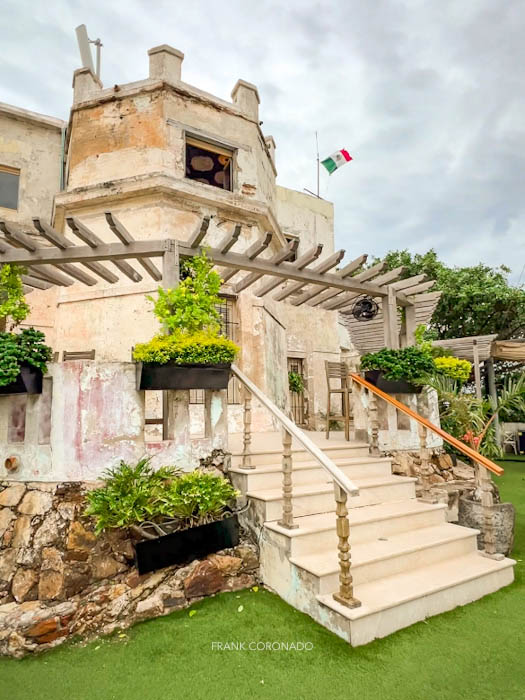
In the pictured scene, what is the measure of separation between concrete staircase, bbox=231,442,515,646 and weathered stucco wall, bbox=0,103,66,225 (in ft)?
26.3

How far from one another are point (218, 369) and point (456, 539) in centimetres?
272

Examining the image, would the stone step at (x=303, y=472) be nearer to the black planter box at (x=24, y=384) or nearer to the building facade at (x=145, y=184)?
the black planter box at (x=24, y=384)

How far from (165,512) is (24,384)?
1670 mm

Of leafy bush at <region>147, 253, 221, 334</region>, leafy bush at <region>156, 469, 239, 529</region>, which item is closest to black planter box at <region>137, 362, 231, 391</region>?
leafy bush at <region>147, 253, 221, 334</region>

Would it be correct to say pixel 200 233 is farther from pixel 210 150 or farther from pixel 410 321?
pixel 210 150

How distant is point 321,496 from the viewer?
12.6ft

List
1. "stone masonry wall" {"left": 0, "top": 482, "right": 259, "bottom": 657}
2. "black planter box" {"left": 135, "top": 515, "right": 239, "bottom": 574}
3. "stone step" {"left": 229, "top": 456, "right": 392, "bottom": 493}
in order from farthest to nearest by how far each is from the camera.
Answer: "stone step" {"left": 229, "top": 456, "right": 392, "bottom": 493} < "black planter box" {"left": 135, "top": 515, "right": 239, "bottom": 574} < "stone masonry wall" {"left": 0, "top": 482, "right": 259, "bottom": 657}

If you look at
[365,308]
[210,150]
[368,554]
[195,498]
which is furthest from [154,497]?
[210,150]

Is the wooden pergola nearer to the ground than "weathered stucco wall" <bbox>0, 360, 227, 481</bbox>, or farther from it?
farther from it

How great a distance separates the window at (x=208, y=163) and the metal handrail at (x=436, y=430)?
Answer: 530cm

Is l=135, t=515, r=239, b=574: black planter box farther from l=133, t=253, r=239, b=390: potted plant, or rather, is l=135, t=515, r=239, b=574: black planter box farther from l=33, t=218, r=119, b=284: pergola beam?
l=33, t=218, r=119, b=284: pergola beam

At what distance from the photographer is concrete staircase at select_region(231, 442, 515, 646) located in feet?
8.97

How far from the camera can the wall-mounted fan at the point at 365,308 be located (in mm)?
6366

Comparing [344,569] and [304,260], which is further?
[304,260]
